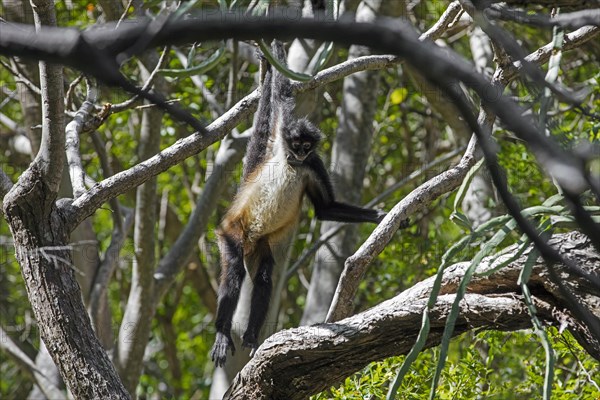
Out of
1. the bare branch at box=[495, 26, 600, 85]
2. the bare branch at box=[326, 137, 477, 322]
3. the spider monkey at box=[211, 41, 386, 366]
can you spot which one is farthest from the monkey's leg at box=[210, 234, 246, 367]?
the bare branch at box=[495, 26, 600, 85]

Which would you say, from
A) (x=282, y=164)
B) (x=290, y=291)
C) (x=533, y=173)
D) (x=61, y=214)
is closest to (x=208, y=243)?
(x=290, y=291)

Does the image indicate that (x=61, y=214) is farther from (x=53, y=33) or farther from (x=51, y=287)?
(x=53, y=33)

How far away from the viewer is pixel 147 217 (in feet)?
27.3

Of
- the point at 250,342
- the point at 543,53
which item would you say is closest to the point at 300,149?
the point at 250,342

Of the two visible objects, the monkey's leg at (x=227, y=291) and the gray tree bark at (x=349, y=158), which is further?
the gray tree bark at (x=349, y=158)

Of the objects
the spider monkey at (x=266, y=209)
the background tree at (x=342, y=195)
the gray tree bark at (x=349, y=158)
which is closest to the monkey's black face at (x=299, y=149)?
the spider monkey at (x=266, y=209)

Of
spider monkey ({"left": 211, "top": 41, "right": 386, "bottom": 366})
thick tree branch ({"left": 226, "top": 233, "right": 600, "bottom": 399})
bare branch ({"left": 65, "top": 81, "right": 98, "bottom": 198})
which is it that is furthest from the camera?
spider monkey ({"left": 211, "top": 41, "right": 386, "bottom": 366})

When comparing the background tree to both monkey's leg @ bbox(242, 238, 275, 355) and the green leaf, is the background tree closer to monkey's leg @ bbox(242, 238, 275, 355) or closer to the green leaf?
the green leaf

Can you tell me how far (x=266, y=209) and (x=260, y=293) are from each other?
2.69ft

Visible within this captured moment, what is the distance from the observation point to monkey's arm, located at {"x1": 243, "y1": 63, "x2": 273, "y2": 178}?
6.16 meters

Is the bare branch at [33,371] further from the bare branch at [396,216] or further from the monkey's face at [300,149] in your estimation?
the bare branch at [396,216]

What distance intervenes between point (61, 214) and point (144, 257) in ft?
12.9

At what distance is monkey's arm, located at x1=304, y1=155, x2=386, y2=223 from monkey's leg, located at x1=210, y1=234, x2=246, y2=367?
2.76 feet

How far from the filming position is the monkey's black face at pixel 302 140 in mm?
6871
